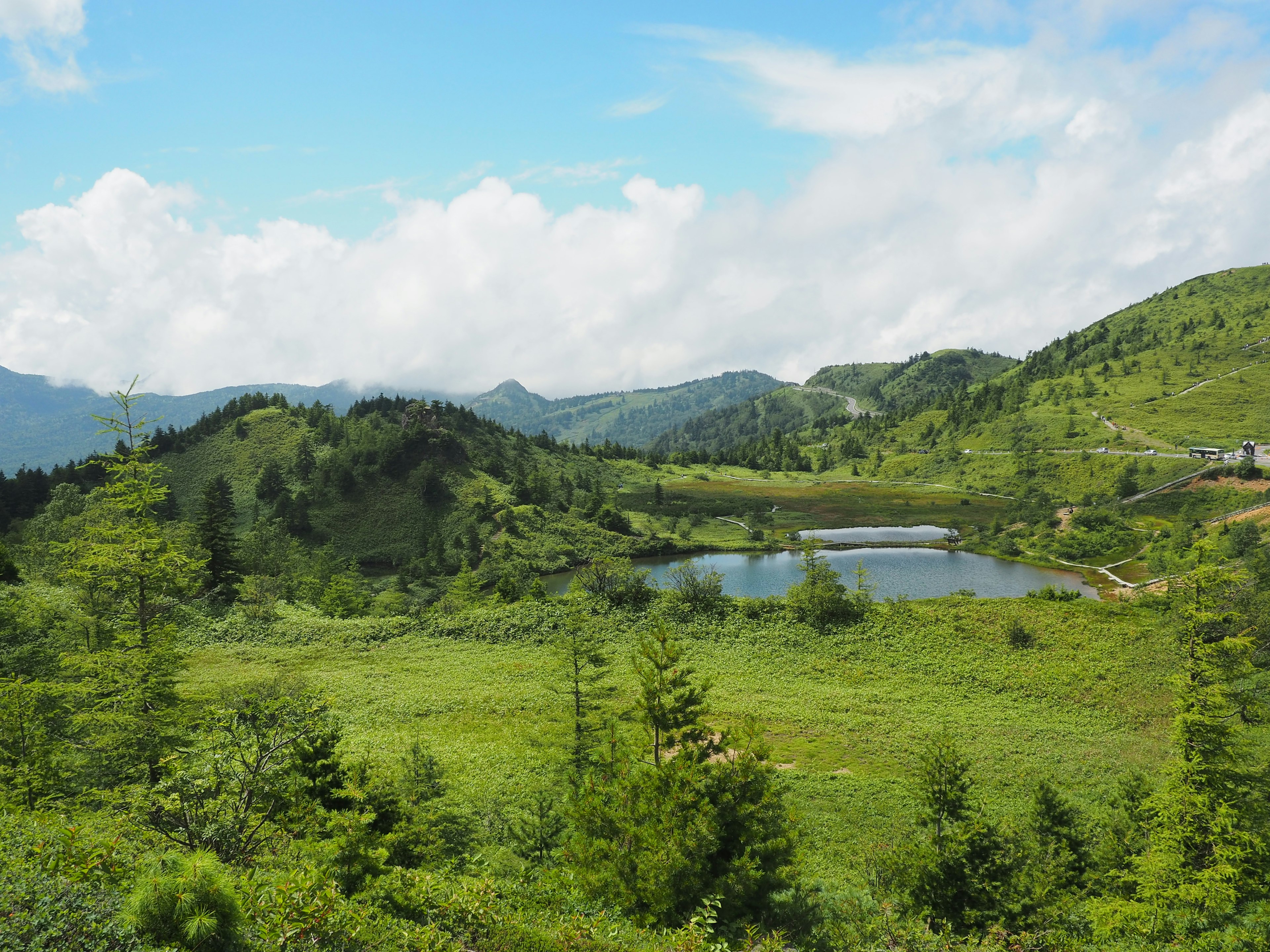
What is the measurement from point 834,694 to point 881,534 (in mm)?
102578

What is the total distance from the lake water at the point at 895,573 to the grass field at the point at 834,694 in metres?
35.2

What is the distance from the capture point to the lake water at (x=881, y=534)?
127 metres

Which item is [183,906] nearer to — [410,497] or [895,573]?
[895,573]

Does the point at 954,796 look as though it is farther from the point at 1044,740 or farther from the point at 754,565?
the point at 754,565

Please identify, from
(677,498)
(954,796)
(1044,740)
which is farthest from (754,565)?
(954,796)

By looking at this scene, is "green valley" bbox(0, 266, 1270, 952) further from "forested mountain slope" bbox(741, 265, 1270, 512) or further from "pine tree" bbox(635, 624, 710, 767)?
"forested mountain slope" bbox(741, 265, 1270, 512)

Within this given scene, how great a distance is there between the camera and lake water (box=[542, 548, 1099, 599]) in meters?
91.6

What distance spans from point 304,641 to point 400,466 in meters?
88.6

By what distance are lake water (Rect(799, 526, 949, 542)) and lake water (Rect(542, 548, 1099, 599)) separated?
6.73 meters

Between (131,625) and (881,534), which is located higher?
(131,625)

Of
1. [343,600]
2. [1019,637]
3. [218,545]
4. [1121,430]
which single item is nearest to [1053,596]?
[1019,637]

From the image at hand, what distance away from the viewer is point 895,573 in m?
102

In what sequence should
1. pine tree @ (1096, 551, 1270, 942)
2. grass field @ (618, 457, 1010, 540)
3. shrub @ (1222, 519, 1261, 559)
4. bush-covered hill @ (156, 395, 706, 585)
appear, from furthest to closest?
grass field @ (618, 457, 1010, 540), bush-covered hill @ (156, 395, 706, 585), shrub @ (1222, 519, 1261, 559), pine tree @ (1096, 551, 1270, 942)

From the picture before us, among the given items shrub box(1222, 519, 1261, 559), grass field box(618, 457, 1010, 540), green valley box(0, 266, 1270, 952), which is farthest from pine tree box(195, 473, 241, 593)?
shrub box(1222, 519, 1261, 559)
